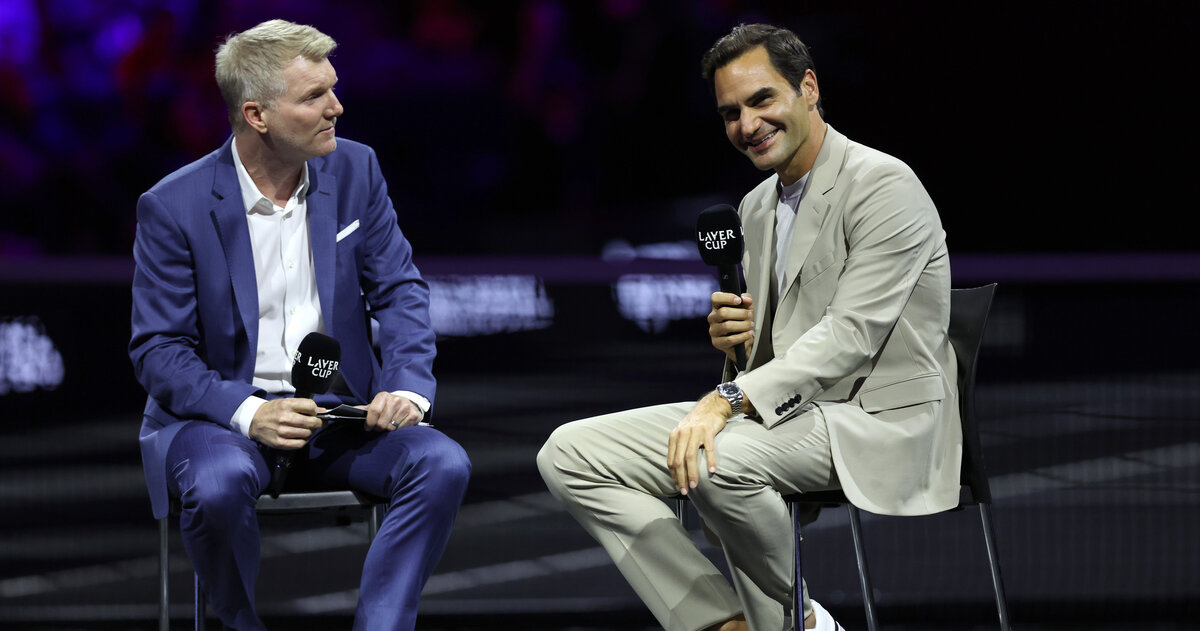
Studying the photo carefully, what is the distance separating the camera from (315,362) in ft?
7.14

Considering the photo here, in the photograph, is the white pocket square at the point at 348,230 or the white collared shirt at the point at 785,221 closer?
the white collared shirt at the point at 785,221

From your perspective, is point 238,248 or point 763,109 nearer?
point 763,109

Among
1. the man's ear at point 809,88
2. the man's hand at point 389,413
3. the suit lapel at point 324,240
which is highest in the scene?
the man's ear at point 809,88

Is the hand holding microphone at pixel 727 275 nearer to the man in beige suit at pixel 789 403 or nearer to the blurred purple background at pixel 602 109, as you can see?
the man in beige suit at pixel 789 403

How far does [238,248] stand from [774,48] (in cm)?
109

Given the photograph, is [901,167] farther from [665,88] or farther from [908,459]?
[665,88]

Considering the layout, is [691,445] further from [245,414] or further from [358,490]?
[245,414]

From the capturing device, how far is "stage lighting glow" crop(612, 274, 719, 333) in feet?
10.7

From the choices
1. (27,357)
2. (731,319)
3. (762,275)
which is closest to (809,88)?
(762,275)

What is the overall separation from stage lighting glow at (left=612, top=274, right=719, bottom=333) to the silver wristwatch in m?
1.10

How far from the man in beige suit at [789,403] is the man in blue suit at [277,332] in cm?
31

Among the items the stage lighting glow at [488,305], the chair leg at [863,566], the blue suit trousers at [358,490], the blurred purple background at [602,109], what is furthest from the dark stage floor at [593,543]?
the blurred purple background at [602,109]

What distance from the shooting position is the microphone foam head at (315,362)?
216 centimetres

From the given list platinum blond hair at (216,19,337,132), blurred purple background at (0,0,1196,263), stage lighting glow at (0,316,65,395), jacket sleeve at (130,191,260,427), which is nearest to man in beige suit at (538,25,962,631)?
jacket sleeve at (130,191,260,427)
